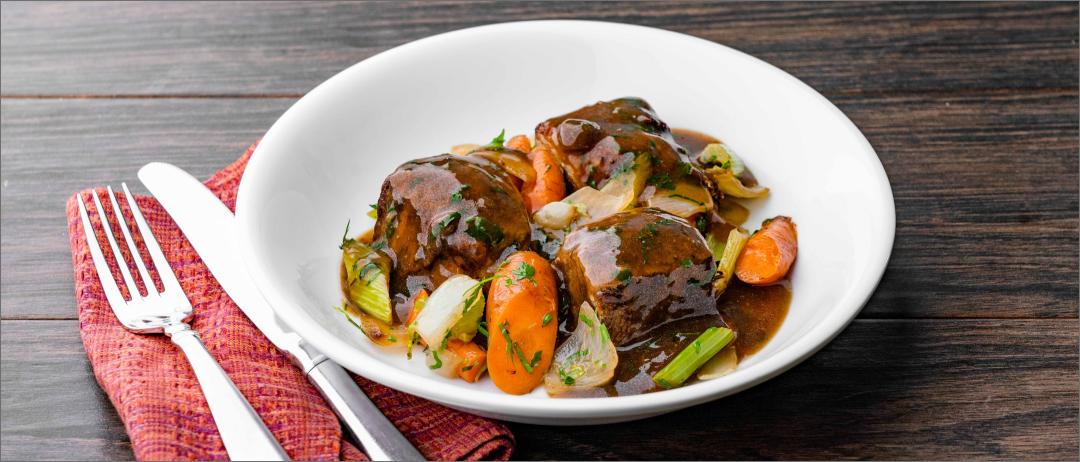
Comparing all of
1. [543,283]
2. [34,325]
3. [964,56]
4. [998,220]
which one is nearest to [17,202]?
[34,325]

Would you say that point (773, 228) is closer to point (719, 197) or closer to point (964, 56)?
point (719, 197)

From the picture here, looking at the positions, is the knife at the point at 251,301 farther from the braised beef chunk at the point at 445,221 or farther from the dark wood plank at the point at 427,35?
the dark wood plank at the point at 427,35

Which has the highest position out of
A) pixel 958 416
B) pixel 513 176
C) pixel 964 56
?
pixel 513 176

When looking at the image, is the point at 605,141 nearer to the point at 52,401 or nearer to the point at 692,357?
the point at 692,357

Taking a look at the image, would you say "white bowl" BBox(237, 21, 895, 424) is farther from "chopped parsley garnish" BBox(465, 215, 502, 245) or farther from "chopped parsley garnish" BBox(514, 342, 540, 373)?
"chopped parsley garnish" BBox(465, 215, 502, 245)

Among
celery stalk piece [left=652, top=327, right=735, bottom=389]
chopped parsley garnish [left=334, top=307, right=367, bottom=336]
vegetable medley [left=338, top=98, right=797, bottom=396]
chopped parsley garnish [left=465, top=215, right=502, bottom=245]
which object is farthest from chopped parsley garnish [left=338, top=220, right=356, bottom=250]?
Result: celery stalk piece [left=652, top=327, right=735, bottom=389]

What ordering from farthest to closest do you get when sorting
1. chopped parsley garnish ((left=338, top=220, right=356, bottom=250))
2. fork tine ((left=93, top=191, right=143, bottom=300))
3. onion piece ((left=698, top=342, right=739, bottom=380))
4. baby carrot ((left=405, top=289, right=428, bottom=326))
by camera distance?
chopped parsley garnish ((left=338, top=220, right=356, bottom=250)), fork tine ((left=93, top=191, right=143, bottom=300)), baby carrot ((left=405, top=289, right=428, bottom=326)), onion piece ((left=698, top=342, right=739, bottom=380))
